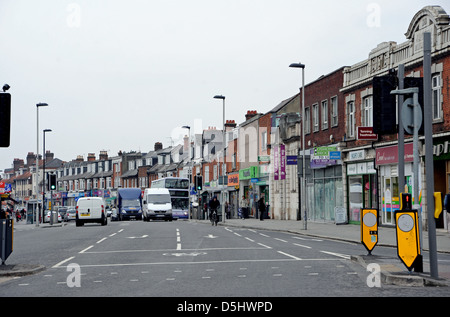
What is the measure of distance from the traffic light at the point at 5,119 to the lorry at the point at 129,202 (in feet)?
162

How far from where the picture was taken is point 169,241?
70.6 feet

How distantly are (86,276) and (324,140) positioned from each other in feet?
89.3

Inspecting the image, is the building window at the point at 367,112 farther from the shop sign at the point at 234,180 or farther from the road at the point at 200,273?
the shop sign at the point at 234,180

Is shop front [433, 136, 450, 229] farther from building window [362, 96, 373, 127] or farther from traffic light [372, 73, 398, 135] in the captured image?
traffic light [372, 73, 398, 135]

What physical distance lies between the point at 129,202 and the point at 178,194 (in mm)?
7208

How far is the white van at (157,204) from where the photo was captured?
167 ft

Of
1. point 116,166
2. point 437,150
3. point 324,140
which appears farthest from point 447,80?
point 116,166

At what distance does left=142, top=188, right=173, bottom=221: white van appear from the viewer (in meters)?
50.8

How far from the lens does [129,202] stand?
61.2 metres

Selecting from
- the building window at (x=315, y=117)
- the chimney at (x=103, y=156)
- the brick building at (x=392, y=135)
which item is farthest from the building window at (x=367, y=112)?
the chimney at (x=103, y=156)

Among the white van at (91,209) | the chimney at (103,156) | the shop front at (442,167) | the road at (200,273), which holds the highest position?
the chimney at (103,156)

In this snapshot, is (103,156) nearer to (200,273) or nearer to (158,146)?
(158,146)

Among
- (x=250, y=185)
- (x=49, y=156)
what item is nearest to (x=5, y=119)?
(x=250, y=185)
